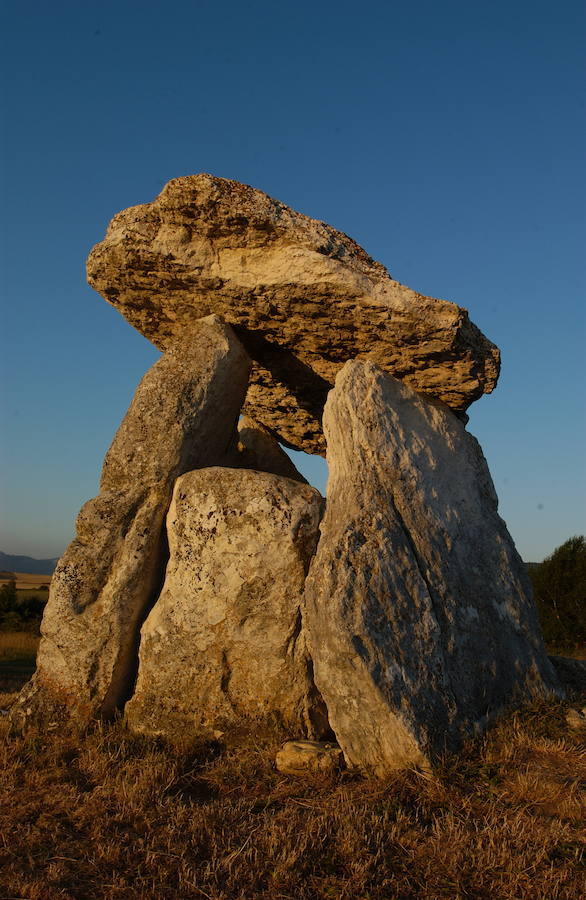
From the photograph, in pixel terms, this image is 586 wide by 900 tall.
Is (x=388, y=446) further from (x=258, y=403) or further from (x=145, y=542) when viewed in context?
(x=258, y=403)

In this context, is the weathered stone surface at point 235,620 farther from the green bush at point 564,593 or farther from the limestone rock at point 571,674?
the green bush at point 564,593

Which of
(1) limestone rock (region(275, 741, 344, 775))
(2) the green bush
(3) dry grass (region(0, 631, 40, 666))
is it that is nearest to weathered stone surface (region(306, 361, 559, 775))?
(1) limestone rock (region(275, 741, 344, 775))

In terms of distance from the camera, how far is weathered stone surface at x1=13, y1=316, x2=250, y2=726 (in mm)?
7727

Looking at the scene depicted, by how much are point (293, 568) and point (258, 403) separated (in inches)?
185

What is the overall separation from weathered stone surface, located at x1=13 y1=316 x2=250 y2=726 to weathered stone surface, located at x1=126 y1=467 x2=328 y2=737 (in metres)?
0.41

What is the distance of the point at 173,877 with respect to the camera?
4.48 metres

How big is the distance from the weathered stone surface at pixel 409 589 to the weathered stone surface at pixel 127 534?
5.69 ft

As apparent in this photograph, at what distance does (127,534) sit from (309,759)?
11.0 feet

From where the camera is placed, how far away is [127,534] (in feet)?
26.9

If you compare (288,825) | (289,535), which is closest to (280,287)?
(289,535)

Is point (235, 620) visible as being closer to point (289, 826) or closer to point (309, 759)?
point (309, 759)

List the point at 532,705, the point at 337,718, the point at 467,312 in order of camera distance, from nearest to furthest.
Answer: the point at 337,718
the point at 532,705
the point at 467,312

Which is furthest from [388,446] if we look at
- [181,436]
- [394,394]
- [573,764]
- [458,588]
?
[573,764]

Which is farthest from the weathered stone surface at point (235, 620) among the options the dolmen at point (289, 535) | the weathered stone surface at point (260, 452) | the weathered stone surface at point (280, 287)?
the weathered stone surface at point (260, 452)
